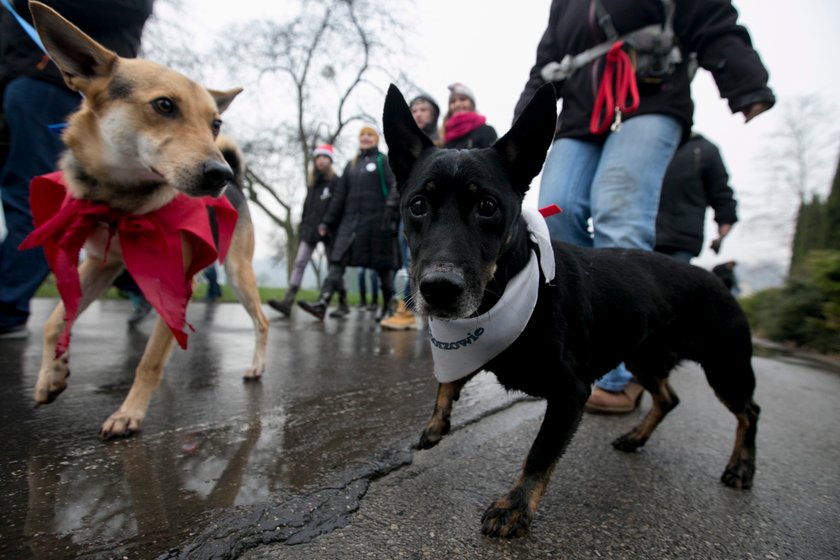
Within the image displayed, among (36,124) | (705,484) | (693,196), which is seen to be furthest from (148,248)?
(693,196)

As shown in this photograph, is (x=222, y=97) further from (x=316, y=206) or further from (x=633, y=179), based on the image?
(x=316, y=206)

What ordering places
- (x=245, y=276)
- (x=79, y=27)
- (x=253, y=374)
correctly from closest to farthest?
(x=253, y=374)
(x=79, y=27)
(x=245, y=276)

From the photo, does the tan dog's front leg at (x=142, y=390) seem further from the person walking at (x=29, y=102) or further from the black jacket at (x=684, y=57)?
the black jacket at (x=684, y=57)

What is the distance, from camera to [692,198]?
5.04 meters

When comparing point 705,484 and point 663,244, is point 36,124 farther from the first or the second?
point 663,244

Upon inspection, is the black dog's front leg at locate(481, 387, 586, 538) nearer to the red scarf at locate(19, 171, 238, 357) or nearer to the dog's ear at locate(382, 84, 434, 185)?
the dog's ear at locate(382, 84, 434, 185)

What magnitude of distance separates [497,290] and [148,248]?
1715 mm

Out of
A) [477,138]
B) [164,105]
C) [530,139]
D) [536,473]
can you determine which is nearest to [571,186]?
[530,139]

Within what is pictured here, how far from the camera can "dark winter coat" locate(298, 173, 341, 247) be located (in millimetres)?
8484

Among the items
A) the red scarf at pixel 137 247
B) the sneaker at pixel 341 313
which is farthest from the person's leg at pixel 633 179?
the sneaker at pixel 341 313

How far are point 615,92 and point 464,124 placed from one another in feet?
8.50

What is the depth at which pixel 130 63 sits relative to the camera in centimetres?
247

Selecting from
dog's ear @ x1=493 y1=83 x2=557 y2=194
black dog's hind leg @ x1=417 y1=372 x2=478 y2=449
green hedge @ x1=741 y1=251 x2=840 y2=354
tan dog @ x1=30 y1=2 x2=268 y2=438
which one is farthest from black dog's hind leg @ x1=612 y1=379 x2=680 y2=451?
green hedge @ x1=741 y1=251 x2=840 y2=354

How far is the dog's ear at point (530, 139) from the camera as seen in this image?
1.86 meters
